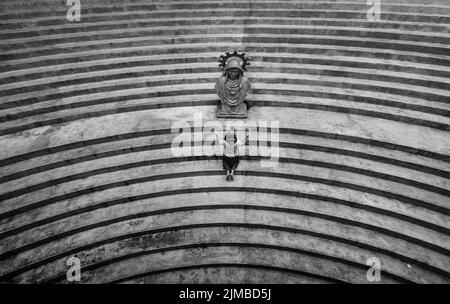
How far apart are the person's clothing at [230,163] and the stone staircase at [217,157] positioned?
1.20ft

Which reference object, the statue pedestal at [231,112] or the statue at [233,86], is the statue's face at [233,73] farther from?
the statue pedestal at [231,112]

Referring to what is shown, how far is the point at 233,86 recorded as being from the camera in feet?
20.3

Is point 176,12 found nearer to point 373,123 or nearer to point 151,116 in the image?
point 151,116

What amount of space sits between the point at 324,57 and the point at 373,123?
10.3 ft

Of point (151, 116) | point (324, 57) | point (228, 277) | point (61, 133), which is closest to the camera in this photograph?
point (228, 277)

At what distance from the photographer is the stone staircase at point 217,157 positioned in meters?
4.73

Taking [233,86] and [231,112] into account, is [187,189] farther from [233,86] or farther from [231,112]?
[233,86]

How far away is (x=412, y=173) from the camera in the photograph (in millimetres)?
5402

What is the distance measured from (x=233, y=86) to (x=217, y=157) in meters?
2.15

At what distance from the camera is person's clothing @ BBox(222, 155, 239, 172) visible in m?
5.43

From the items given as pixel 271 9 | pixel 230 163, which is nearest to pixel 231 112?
pixel 230 163

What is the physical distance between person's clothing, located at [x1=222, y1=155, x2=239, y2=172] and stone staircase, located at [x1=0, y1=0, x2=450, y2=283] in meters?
0.37

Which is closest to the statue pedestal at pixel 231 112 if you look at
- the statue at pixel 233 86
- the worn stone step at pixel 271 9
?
the statue at pixel 233 86
